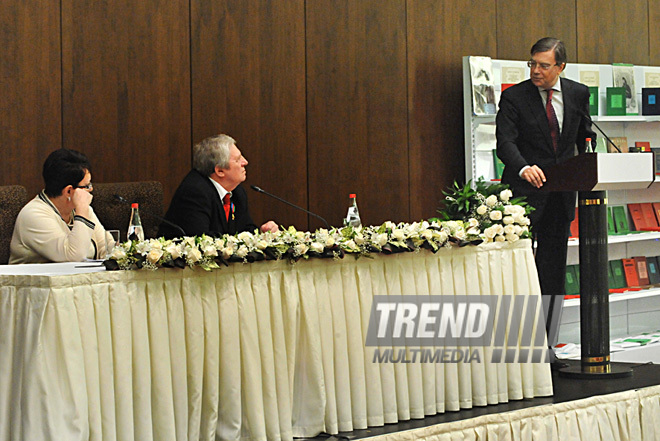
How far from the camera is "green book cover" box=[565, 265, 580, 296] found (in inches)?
233

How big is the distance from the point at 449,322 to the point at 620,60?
13.6ft

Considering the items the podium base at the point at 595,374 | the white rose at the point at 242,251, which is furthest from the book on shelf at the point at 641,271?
the white rose at the point at 242,251

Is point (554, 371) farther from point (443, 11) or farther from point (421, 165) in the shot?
point (443, 11)

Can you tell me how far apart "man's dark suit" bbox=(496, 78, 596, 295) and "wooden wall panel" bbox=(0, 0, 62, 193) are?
2.28 metres

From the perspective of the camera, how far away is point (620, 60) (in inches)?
258

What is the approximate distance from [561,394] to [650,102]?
11.5 feet

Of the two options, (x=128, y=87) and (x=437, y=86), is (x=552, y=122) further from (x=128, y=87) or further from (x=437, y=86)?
(x=128, y=87)

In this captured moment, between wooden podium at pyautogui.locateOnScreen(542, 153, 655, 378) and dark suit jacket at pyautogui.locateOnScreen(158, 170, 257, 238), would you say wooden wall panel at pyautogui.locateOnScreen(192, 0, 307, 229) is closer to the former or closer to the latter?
dark suit jacket at pyautogui.locateOnScreen(158, 170, 257, 238)

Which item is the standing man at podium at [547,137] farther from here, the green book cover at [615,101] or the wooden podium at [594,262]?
the green book cover at [615,101]

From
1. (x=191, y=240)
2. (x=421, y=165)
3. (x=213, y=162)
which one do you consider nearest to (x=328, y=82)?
(x=421, y=165)

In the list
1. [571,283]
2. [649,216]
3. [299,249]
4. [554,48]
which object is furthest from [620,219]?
[299,249]

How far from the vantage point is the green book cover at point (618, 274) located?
623cm

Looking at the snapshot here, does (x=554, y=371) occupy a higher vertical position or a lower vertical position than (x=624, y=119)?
lower

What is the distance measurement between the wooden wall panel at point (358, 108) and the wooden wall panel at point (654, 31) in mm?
2305
